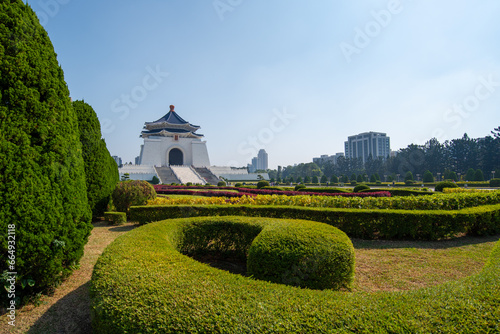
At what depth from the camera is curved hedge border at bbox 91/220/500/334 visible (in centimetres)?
166

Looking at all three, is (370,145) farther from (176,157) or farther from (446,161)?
(176,157)

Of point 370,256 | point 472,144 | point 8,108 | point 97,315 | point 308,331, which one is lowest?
point 370,256

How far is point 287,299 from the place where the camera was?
1943mm

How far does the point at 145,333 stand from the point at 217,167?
1653 inches

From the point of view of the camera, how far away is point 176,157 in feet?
157

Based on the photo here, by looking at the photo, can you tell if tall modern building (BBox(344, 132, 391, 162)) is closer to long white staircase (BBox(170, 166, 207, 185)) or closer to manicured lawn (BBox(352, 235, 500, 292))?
long white staircase (BBox(170, 166, 207, 185))

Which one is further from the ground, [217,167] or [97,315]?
[217,167]

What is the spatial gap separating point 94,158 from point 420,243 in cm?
807

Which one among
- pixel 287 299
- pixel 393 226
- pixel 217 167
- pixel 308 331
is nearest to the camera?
pixel 308 331

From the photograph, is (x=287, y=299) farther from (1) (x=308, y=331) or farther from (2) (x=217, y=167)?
(2) (x=217, y=167)

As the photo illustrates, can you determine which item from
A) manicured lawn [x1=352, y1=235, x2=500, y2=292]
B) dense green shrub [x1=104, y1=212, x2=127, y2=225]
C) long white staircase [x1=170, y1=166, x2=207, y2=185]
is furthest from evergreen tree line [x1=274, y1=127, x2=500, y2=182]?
dense green shrub [x1=104, y1=212, x2=127, y2=225]

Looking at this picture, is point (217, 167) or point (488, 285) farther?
point (217, 167)

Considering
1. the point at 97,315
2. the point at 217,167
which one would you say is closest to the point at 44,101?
the point at 97,315

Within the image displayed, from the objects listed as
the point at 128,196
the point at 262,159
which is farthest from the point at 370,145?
the point at 128,196
